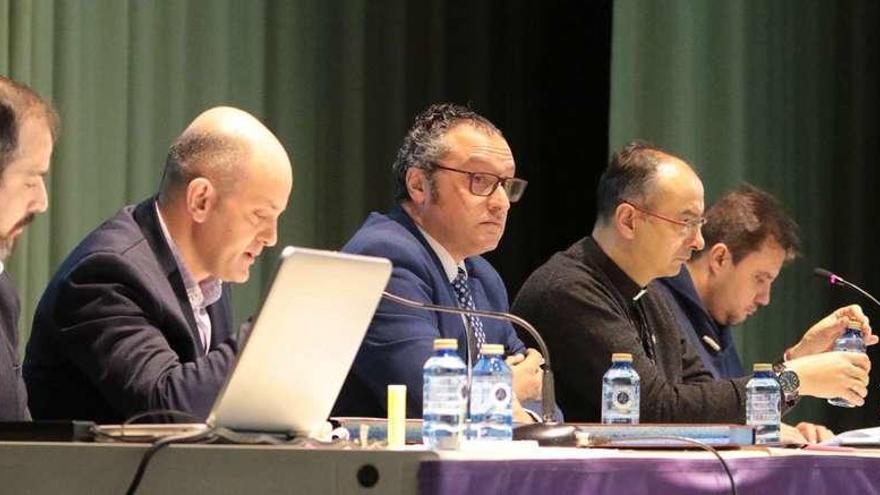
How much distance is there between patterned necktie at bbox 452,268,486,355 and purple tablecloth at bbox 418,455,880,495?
47.4 inches

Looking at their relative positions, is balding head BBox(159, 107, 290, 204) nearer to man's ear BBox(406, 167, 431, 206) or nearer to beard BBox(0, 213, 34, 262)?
beard BBox(0, 213, 34, 262)

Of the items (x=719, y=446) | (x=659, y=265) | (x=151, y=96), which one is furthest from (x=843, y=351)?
(x=151, y=96)

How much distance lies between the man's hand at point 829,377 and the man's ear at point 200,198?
1421 mm

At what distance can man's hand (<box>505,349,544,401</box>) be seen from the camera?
10.8ft

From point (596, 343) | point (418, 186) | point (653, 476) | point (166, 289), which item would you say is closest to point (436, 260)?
point (418, 186)

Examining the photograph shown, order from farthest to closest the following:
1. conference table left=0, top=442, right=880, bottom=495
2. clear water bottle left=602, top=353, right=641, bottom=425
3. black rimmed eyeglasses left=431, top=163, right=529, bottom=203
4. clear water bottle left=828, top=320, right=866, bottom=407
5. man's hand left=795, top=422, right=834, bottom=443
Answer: clear water bottle left=828, top=320, right=866, bottom=407 < man's hand left=795, top=422, right=834, bottom=443 < black rimmed eyeglasses left=431, top=163, right=529, bottom=203 < clear water bottle left=602, top=353, right=641, bottom=425 < conference table left=0, top=442, right=880, bottom=495

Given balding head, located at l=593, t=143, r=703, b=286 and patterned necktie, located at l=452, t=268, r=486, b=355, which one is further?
balding head, located at l=593, t=143, r=703, b=286

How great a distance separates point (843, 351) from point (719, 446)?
1598 millimetres

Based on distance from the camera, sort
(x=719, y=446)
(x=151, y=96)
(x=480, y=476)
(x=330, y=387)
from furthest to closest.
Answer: (x=151, y=96) → (x=719, y=446) → (x=330, y=387) → (x=480, y=476)

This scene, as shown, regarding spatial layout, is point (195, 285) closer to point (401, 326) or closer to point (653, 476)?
point (401, 326)

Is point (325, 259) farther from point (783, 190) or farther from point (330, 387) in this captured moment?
point (783, 190)

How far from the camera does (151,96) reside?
4.82 metres

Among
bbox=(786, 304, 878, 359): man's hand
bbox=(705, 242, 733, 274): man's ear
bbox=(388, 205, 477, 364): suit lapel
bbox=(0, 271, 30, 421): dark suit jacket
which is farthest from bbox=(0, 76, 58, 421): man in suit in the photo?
bbox=(705, 242, 733, 274): man's ear

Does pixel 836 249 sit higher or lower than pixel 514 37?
lower
